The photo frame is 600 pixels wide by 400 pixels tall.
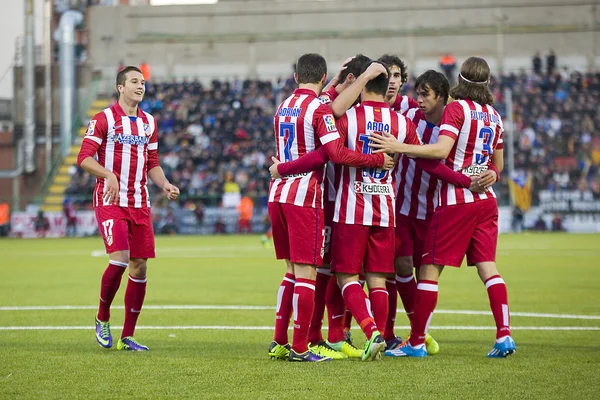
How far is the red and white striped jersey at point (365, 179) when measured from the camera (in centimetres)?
746

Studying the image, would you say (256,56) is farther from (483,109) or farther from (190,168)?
(483,109)

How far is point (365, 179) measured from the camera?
24.6 ft

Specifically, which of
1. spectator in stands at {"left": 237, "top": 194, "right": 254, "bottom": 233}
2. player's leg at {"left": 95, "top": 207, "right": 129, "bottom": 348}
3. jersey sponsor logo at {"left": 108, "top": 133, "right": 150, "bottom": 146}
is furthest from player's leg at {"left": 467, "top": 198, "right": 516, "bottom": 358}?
spectator in stands at {"left": 237, "top": 194, "right": 254, "bottom": 233}

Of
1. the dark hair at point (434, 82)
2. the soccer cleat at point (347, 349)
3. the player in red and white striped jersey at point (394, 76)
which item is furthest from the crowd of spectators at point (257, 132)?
the soccer cleat at point (347, 349)

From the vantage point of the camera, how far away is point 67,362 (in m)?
7.25

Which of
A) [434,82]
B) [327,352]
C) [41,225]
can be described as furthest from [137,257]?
[41,225]

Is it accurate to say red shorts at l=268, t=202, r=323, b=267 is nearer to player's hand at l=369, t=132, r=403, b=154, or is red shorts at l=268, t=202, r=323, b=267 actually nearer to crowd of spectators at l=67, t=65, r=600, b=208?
player's hand at l=369, t=132, r=403, b=154

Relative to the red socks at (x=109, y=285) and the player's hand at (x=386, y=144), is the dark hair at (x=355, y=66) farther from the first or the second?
the red socks at (x=109, y=285)

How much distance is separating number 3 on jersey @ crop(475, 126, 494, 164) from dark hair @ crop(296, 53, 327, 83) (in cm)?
140

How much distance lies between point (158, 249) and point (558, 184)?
16719 millimetres

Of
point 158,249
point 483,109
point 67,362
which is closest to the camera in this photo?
point 67,362

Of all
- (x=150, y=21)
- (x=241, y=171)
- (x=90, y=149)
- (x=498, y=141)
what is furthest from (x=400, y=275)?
(x=150, y=21)

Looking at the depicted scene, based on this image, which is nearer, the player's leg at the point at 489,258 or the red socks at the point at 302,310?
the red socks at the point at 302,310

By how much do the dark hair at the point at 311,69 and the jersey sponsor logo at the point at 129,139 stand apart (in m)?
1.85
